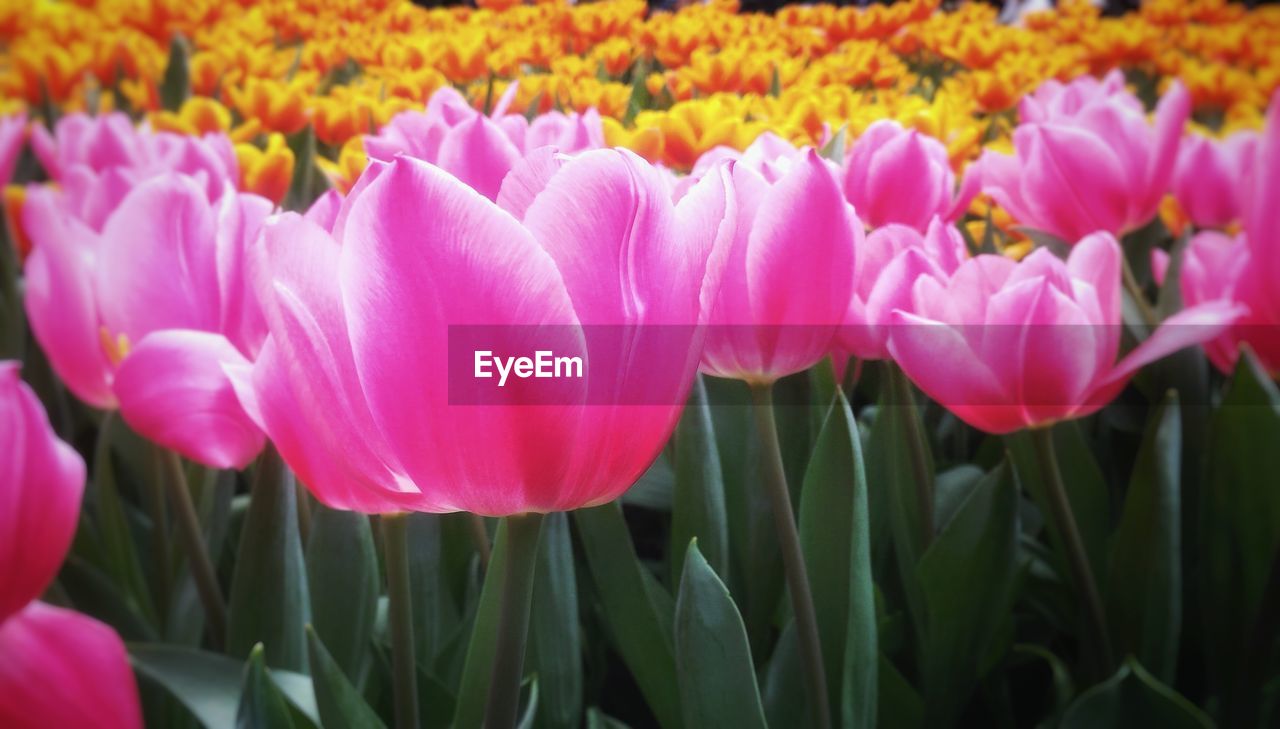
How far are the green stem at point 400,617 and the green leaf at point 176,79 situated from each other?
691 mm

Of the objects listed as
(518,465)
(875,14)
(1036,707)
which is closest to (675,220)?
(518,465)

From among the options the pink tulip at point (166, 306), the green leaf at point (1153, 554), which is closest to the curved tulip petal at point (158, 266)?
the pink tulip at point (166, 306)

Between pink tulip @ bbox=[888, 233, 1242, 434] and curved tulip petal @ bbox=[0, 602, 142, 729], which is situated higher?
pink tulip @ bbox=[888, 233, 1242, 434]

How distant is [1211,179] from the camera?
0.52 m

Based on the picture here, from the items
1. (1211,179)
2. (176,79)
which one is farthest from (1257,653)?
(176,79)

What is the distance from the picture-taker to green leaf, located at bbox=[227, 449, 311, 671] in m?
0.29

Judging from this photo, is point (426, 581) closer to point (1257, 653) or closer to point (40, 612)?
point (40, 612)

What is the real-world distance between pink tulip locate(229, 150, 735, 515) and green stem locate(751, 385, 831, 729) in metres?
0.08

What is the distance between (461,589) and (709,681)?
0.14 m

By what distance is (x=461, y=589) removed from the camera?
0.36m

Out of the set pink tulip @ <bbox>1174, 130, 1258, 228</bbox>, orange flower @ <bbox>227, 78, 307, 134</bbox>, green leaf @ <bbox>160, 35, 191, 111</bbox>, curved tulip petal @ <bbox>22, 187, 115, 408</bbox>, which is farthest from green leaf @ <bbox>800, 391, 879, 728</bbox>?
green leaf @ <bbox>160, 35, 191, 111</bbox>

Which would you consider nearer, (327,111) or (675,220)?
(675,220)

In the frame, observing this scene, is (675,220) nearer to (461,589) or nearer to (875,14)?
(461,589)

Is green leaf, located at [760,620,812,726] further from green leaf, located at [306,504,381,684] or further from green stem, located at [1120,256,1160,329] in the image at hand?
green stem, located at [1120,256,1160,329]
